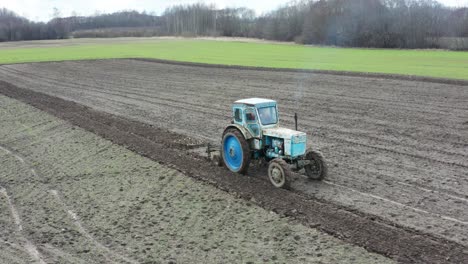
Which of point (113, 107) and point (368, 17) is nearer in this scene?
point (113, 107)

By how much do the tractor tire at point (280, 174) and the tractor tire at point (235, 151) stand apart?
0.74 metres

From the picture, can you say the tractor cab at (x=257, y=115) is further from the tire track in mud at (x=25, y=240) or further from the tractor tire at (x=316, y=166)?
the tire track in mud at (x=25, y=240)

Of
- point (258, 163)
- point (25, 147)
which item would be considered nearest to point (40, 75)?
point (25, 147)

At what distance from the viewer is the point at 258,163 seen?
36.4ft

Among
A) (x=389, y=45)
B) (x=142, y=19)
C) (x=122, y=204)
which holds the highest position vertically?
(x=142, y=19)

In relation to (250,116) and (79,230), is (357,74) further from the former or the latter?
(79,230)

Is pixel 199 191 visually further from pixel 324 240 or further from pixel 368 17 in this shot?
pixel 368 17

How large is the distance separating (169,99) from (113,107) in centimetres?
302

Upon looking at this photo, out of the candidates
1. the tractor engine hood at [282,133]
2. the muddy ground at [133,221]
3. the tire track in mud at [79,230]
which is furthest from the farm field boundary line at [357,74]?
the tire track in mud at [79,230]

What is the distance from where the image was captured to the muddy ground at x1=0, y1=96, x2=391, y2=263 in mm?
7278

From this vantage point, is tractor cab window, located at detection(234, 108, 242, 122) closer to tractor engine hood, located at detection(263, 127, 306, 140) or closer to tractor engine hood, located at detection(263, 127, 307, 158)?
tractor engine hood, located at detection(263, 127, 306, 140)

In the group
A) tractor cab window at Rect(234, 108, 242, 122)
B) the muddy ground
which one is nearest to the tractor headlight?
tractor cab window at Rect(234, 108, 242, 122)

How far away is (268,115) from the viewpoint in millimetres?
10477

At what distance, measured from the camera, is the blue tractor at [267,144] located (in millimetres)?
9750
